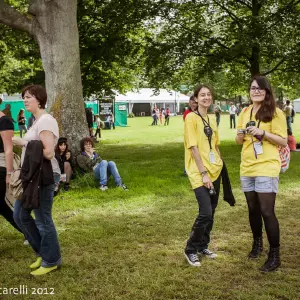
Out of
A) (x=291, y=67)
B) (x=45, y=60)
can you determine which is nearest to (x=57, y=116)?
(x=45, y=60)

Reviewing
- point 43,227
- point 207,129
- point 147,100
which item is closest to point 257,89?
point 207,129

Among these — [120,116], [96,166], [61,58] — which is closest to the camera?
[96,166]

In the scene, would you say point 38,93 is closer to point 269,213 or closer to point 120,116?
point 269,213

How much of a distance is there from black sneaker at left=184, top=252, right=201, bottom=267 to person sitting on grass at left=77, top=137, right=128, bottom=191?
13.8 feet

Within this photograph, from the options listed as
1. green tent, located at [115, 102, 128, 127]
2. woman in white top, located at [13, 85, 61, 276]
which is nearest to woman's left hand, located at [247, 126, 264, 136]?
woman in white top, located at [13, 85, 61, 276]

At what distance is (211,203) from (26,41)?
14278 mm

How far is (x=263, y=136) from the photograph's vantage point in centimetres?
443

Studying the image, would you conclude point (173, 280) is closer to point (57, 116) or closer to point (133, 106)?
point (57, 116)

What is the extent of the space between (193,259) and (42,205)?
5.60 feet

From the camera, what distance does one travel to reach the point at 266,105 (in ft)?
14.9

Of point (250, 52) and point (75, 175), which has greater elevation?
point (250, 52)

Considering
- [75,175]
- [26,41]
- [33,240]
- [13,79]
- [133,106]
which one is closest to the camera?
[33,240]

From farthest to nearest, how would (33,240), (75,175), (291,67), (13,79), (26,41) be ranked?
1. (13,79)
2. (26,41)
3. (291,67)
4. (75,175)
5. (33,240)

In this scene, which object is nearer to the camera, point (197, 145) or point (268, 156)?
point (268, 156)
